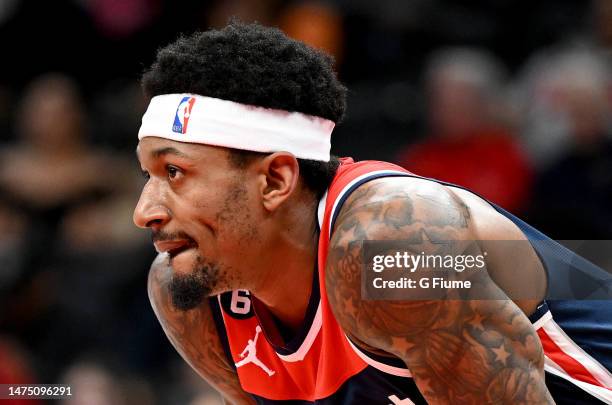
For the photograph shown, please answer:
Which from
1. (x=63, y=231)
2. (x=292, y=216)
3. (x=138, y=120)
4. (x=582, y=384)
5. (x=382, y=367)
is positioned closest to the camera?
(x=382, y=367)

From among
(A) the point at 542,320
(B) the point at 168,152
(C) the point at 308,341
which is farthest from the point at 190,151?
(A) the point at 542,320

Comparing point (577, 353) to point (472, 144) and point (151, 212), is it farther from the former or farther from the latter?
point (472, 144)

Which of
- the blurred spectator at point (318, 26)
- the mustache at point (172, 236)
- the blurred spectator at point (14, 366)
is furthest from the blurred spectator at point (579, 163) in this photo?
the blurred spectator at point (14, 366)

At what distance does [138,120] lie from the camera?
24.7ft

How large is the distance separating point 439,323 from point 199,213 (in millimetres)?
864

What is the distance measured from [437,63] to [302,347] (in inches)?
149

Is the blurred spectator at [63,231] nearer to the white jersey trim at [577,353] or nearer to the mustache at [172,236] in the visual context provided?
the mustache at [172,236]

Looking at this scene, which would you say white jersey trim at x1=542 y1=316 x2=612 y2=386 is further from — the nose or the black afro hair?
the nose

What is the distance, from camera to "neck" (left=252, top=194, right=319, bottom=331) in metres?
3.28

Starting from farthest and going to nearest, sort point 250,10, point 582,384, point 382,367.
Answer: point 250,10, point 582,384, point 382,367

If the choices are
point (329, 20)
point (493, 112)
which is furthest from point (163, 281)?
point (329, 20)

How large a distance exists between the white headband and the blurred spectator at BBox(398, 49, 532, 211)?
2935 mm

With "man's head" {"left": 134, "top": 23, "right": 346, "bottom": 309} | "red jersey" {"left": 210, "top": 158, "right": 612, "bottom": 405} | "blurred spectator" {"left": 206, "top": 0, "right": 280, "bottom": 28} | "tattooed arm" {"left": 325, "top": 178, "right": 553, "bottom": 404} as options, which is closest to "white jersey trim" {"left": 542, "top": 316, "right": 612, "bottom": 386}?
Answer: "red jersey" {"left": 210, "top": 158, "right": 612, "bottom": 405}

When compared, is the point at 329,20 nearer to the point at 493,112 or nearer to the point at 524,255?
the point at 493,112
